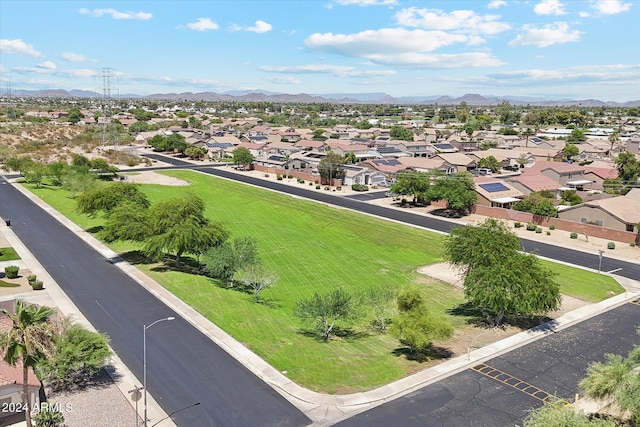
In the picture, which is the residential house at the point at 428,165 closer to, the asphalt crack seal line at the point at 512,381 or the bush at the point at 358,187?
the bush at the point at 358,187

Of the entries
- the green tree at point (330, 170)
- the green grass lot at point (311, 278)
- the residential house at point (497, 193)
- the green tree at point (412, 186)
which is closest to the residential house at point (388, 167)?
the green tree at point (330, 170)

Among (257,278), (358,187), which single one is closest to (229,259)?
(257,278)

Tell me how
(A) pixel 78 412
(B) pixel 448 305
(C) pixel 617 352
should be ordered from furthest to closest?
(B) pixel 448 305
(C) pixel 617 352
(A) pixel 78 412

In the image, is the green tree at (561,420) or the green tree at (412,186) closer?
the green tree at (561,420)

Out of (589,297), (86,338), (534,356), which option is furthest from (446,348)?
(86,338)

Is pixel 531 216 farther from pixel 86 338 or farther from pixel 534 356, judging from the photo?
pixel 86 338

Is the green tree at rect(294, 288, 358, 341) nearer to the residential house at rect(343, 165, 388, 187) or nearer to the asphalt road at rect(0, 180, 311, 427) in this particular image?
the asphalt road at rect(0, 180, 311, 427)

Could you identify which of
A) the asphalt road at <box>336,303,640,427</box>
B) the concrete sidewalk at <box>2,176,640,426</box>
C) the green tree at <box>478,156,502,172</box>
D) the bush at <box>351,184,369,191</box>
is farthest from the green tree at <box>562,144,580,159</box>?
the asphalt road at <box>336,303,640,427</box>
